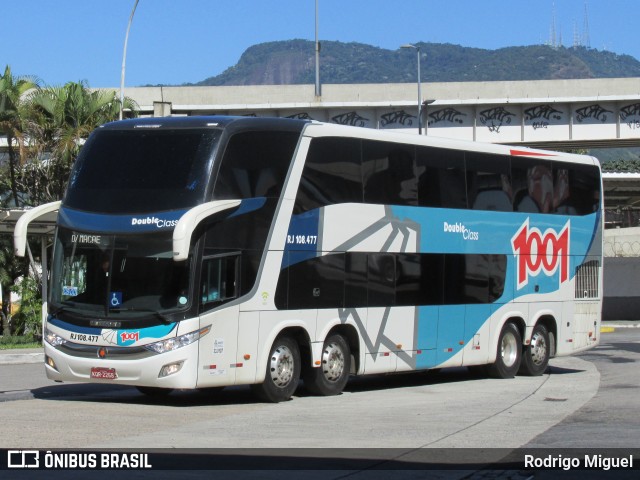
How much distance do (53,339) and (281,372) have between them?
3.31 metres

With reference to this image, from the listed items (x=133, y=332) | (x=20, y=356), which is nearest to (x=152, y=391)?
(x=133, y=332)

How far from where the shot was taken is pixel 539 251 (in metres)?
22.2

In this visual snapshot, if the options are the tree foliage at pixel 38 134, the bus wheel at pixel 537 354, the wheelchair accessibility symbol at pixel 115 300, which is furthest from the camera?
the tree foliage at pixel 38 134

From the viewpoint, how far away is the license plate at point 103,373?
15109 mm

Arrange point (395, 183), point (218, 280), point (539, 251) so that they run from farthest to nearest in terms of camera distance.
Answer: point (539, 251) < point (395, 183) < point (218, 280)

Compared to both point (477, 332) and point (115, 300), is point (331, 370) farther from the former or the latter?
point (477, 332)

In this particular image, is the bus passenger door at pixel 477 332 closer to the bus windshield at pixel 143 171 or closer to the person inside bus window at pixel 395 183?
Answer: the person inside bus window at pixel 395 183

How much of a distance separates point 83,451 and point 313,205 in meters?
7.23

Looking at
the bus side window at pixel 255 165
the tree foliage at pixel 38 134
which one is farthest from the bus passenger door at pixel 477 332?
the tree foliage at pixel 38 134

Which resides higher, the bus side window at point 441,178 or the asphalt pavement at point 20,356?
the bus side window at point 441,178

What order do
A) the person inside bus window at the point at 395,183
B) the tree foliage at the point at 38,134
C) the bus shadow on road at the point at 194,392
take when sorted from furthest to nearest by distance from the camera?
the tree foliage at the point at 38,134 → the person inside bus window at the point at 395,183 → the bus shadow on road at the point at 194,392

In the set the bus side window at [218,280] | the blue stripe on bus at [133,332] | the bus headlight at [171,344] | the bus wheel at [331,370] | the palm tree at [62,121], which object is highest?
the palm tree at [62,121]

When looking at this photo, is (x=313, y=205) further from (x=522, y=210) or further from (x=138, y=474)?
(x=138, y=474)

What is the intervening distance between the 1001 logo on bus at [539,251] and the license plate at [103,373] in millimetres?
9265
